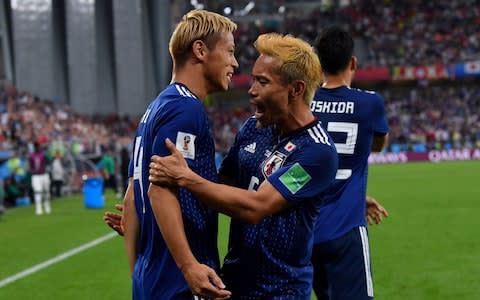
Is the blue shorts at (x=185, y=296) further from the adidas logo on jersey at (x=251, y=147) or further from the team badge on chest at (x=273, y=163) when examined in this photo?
the adidas logo on jersey at (x=251, y=147)

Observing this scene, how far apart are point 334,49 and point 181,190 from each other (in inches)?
82.7

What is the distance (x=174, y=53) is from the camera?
12.6 feet

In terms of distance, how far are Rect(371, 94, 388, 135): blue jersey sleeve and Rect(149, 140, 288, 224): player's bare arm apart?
1.84m

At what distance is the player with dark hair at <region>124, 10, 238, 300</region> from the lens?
355cm

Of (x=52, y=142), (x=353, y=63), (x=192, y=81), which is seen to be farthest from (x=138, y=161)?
(x=52, y=142)

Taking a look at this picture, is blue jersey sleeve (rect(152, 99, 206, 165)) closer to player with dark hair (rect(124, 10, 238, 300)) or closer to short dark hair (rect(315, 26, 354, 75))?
player with dark hair (rect(124, 10, 238, 300))

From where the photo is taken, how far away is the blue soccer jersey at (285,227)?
12.6 feet

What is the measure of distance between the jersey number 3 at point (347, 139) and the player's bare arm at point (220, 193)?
1624 mm

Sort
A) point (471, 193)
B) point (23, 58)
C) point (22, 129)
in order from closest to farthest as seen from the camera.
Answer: point (471, 193) → point (22, 129) → point (23, 58)

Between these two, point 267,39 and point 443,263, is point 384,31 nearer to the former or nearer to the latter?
point 443,263

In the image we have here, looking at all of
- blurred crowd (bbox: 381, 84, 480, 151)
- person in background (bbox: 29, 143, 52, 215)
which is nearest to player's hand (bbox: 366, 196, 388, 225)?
person in background (bbox: 29, 143, 52, 215)

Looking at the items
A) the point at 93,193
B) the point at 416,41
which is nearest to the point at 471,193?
the point at 93,193

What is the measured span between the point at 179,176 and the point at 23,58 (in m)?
39.8

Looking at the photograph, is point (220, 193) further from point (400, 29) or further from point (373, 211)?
point (400, 29)
